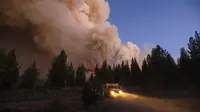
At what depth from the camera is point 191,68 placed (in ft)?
202

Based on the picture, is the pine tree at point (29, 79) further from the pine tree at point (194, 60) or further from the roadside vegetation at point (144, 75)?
the pine tree at point (194, 60)

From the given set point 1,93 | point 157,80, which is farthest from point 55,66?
point 157,80

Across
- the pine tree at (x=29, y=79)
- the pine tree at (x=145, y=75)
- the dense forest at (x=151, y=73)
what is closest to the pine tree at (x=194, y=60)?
the dense forest at (x=151, y=73)

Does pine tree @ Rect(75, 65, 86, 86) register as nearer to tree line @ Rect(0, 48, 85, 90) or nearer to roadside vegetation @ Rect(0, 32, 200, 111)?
roadside vegetation @ Rect(0, 32, 200, 111)

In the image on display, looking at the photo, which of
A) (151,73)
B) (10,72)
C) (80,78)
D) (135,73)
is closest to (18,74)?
(10,72)

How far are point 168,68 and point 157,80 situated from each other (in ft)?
18.8

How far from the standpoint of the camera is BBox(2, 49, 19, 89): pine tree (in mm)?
58250

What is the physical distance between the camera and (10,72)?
2391 inches

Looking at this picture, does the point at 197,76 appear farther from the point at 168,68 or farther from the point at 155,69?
the point at 155,69

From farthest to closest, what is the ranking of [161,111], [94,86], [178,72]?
1. [178,72]
2. [94,86]
3. [161,111]

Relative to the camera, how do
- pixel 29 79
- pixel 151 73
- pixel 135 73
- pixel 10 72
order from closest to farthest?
pixel 10 72 < pixel 29 79 < pixel 151 73 < pixel 135 73

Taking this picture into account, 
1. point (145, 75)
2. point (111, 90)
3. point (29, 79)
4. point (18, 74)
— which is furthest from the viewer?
point (145, 75)

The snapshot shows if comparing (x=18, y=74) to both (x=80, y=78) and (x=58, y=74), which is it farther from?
(x=80, y=78)

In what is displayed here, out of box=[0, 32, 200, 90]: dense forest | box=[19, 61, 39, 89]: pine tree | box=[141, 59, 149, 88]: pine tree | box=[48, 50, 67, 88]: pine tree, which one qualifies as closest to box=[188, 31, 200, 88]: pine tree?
box=[0, 32, 200, 90]: dense forest
